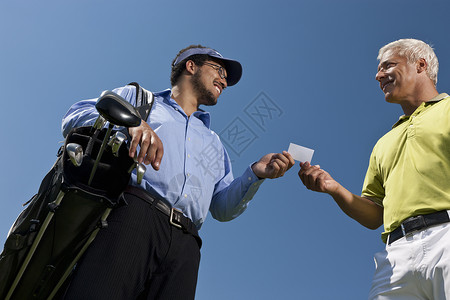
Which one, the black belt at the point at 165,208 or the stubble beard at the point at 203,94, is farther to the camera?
the stubble beard at the point at 203,94

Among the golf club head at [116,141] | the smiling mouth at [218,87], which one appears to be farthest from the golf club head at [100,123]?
the smiling mouth at [218,87]

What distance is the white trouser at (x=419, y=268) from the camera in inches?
A: 109

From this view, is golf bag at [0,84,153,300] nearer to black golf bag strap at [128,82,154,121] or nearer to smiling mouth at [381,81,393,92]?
black golf bag strap at [128,82,154,121]

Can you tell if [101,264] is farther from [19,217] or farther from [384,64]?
[384,64]

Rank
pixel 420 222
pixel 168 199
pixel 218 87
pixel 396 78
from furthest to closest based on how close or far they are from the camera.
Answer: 1. pixel 218 87
2. pixel 396 78
3. pixel 168 199
4. pixel 420 222

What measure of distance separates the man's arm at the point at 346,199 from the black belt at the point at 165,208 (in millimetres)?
1242

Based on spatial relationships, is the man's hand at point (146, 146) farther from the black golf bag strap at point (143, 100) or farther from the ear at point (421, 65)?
the ear at point (421, 65)

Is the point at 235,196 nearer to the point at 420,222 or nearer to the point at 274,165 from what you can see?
the point at 274,165

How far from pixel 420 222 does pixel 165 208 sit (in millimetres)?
1751

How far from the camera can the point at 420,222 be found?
2.97 meters

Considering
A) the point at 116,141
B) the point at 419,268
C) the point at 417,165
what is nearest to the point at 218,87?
the point at 116,141

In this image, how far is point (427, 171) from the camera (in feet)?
10.2

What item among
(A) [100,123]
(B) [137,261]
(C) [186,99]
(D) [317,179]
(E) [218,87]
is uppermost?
(E) [218,87]

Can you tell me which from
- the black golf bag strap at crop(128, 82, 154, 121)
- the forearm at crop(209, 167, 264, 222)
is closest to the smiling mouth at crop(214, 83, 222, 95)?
the black golf bag strap at crop(128, 82, 154, 121)
